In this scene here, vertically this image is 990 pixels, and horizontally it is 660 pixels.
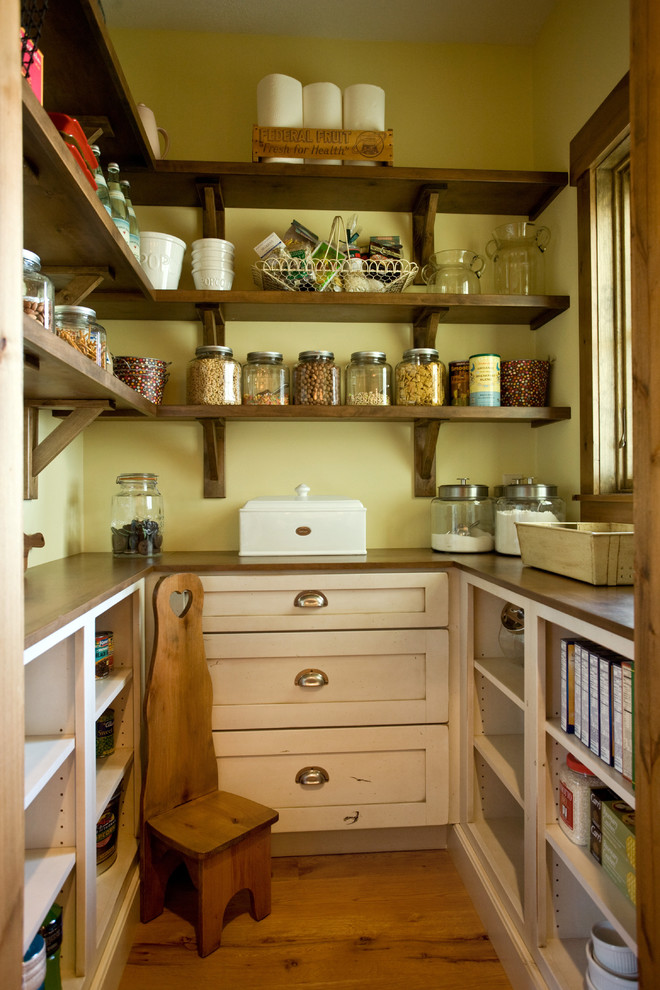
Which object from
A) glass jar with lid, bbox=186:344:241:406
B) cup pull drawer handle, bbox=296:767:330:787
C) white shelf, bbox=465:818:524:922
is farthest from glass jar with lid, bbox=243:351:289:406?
white shelf, bbox=465:818:524:922

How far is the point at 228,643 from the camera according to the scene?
188cm

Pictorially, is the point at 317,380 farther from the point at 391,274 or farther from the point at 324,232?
the point at 324,232

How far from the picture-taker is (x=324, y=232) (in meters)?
2.40

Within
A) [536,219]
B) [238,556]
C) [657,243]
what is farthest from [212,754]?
[536,219]

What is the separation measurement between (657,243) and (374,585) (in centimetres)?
131

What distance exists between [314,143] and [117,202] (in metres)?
0.78

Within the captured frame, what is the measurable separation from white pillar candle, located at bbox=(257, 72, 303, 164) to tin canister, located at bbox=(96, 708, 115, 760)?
72.5 inches

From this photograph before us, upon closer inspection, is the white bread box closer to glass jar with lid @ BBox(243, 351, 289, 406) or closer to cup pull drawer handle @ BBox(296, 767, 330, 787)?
glass jar with lid @ BBox(243, 351, 289, 406)

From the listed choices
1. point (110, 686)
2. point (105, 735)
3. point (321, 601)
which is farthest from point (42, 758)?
point (321, 601)

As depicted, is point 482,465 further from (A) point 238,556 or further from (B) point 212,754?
(B) point 212,754

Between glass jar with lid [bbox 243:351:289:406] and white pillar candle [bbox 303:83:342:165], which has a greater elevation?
white pillar candle [bbox 303:83:342:165]

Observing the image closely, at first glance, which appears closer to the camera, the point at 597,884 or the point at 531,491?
the point at 597,884

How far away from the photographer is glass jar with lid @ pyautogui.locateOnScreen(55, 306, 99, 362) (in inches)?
57.8

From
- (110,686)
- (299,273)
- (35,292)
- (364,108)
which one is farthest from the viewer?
(364,108)
